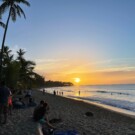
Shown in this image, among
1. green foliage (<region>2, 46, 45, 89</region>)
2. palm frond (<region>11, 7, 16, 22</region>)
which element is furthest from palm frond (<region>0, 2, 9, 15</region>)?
green foliage (<region>2, 46, 45, 89</region>)

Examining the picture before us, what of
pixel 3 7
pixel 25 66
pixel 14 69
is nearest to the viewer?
pixel 3 7

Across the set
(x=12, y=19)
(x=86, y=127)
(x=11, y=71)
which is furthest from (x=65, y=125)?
(x=11, y=71)

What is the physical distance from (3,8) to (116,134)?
21.7 metres

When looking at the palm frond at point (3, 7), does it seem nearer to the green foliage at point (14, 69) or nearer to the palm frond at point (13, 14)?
the palm frond at point (13, 14)

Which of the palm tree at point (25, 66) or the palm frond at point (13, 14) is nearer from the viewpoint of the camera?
the palm frond at point (13, 14)

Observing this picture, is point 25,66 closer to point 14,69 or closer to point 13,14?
point 14,69

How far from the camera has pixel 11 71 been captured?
151 feet

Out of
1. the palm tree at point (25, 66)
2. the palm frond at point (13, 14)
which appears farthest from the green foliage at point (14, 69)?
the palm frond at point (13, 14)

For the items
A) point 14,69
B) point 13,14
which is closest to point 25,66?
point 14,69

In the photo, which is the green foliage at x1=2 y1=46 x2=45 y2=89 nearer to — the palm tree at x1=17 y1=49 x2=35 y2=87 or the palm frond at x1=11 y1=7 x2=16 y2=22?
the palm tree at x1=17 y1=49 x2=35 y2=87

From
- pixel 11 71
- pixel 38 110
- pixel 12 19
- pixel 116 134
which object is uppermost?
pixel 12 19

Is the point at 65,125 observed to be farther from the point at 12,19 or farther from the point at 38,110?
the point at 12,19

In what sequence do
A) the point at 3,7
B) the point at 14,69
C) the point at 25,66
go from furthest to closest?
the point at 25,66 → the point at 14,69 → the point at 3,7

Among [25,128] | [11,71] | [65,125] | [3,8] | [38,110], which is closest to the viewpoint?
[25,128]
